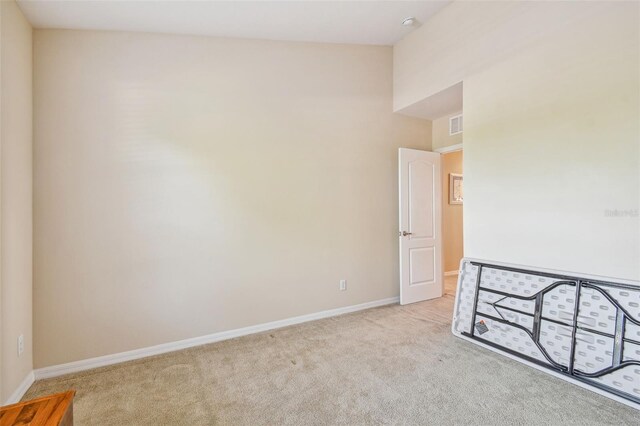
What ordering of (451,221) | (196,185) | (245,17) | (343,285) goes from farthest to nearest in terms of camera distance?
(451,221) → (343,285) → (196,185) → (245,17)

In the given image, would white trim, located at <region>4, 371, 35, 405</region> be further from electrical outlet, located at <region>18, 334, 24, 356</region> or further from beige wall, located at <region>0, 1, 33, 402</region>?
electrical outlet, located at <region>18, 334, 24, 356</region>

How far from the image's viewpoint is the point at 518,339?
269 centimetres

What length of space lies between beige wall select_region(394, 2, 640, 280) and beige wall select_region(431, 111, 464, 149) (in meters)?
1.00

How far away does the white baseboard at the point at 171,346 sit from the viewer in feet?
8.45

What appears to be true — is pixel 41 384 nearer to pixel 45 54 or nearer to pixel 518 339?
pixel 45 54

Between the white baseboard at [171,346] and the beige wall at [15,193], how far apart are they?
0.19 m

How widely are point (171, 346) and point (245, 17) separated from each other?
3148 millimetres

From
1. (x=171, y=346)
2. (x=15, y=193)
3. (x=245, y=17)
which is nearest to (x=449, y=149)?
(x=245, y=17)

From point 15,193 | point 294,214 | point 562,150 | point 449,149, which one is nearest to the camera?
point 15,193

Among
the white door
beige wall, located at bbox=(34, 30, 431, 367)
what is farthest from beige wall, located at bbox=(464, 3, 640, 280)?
beige wall, located at bbox=(34, 30, 431, 367)

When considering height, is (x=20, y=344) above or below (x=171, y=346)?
above

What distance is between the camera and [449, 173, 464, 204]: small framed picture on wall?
5.87 m

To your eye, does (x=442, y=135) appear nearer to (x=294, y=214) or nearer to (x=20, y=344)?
(x=294, y=214)

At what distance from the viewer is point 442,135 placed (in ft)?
14.7
